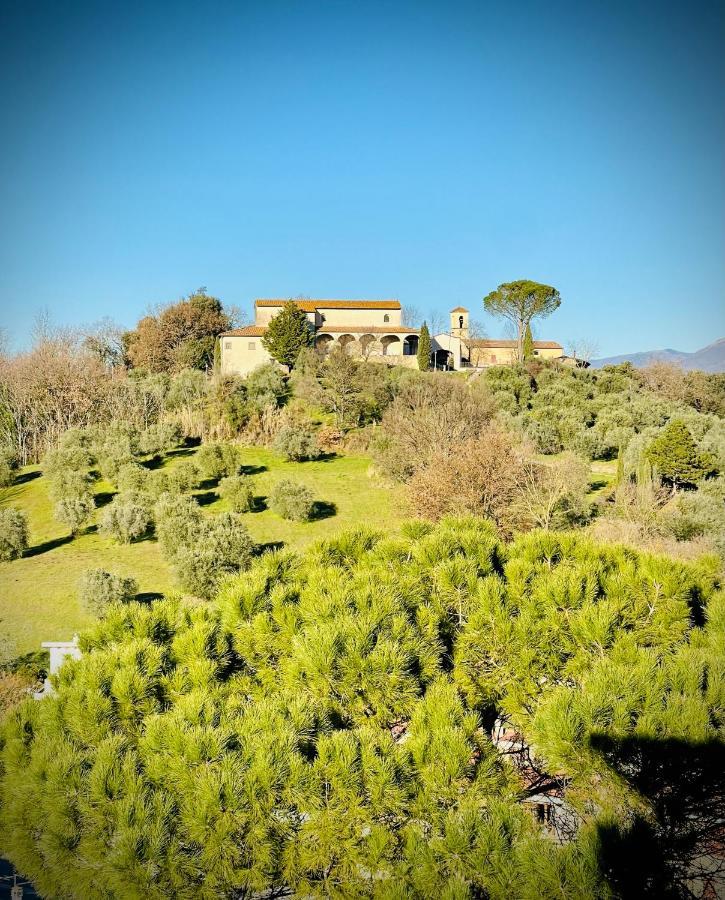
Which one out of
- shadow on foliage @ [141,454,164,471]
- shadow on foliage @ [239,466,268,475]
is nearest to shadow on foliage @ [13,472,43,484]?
shadow on foliage @ [141,454,164,471]

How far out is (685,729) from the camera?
295cm

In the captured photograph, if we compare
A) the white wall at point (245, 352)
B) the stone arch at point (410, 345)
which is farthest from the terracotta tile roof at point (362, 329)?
the white wall at point (245, 352)

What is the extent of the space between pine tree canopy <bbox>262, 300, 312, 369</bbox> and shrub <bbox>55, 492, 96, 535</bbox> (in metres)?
23.0

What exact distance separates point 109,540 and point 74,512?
4.00 feet

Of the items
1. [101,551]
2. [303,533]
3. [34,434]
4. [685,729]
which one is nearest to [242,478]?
[303,533]

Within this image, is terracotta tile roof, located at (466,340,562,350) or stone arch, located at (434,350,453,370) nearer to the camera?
stone arch, located at (434,350,453,370)

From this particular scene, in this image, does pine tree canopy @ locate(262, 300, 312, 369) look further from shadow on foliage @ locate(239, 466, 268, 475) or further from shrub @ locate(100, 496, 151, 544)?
shrub @ locate(100, 496, 151, 544)

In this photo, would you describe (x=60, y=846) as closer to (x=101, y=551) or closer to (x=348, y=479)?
(x=101, y=551)

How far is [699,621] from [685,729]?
7.54 feet

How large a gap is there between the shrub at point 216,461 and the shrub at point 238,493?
5.36 feet

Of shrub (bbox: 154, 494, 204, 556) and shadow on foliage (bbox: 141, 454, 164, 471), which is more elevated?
shadow on foliage (bbox: 141, 454, 164, 471)

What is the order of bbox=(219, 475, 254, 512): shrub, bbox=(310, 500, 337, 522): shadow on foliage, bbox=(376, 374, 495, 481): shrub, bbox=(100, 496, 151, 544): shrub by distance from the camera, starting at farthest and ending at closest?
1. bbox=(376, 374, 495, 481): shrub
2. bbox=(310, 500, 337, 522): shadow on foliage
3. bbox=(219, 475, 254, 512): shrub
4. bbox=(100, 496, 151, 544): shrub

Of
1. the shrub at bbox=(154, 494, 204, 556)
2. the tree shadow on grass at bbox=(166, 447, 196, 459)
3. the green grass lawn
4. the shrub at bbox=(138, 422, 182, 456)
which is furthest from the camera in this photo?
the tree shadow on grass at bbox=(166, 447, 196, 459)

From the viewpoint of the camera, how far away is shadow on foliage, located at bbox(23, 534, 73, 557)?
14.6m
